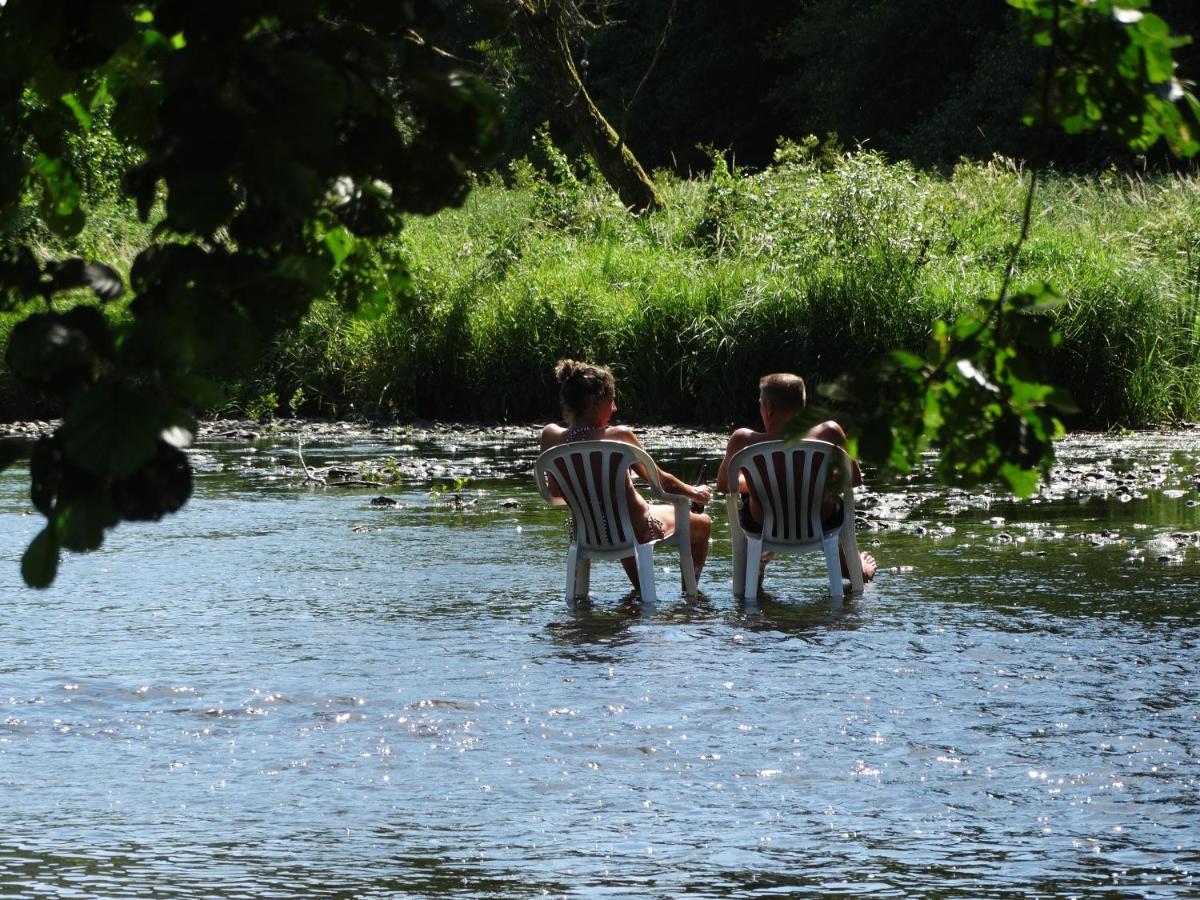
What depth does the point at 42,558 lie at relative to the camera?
2.22 metres

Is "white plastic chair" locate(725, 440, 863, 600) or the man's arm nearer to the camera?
"white plastic chair" locate(725, 440, 863, 600)

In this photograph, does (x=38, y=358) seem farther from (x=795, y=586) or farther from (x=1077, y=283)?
(x=1077, y=283)

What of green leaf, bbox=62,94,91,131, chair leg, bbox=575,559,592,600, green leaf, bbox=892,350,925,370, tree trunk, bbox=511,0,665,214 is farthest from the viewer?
tree trunk, bbox=511,0,665,214

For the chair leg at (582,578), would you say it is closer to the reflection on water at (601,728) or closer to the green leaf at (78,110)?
the reflection on water at (601,728)

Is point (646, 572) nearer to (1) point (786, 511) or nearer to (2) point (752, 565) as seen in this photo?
(2) point (752, 565)

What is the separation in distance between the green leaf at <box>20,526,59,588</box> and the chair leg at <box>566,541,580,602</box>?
24.0 feet

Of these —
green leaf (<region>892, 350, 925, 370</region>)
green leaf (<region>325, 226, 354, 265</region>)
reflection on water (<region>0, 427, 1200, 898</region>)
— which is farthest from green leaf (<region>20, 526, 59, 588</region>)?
reflection on water (<region>0, 427, 1200, 898</region>)

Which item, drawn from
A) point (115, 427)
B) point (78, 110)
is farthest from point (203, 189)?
point (78, 110)

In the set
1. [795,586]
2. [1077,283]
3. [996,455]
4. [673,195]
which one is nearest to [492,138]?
[996,455]

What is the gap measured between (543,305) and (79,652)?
13972 millimetres

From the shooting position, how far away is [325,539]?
1262 cm

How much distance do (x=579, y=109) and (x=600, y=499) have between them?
2159cm

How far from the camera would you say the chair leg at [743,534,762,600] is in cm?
945

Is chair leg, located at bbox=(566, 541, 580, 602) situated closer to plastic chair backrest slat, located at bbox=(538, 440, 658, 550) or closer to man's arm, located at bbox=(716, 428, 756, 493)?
plastic chair backrest slat, located at bbox=(538, 440, 658, 550)
